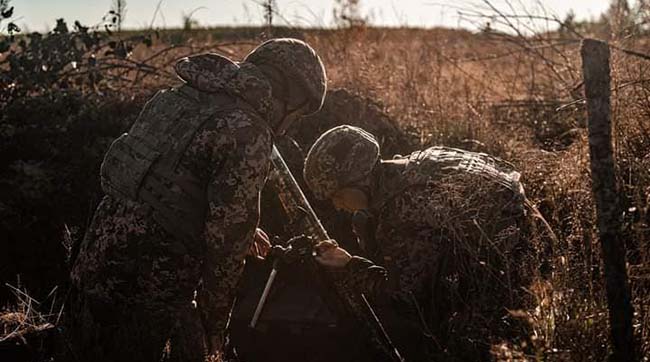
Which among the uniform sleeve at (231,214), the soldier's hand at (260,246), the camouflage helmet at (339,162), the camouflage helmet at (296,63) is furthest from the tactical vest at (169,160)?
the camouflage helmet at (339,162)

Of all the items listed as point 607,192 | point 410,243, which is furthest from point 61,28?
point 607,192

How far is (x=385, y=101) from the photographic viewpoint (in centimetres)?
755

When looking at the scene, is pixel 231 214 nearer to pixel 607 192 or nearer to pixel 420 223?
pixel 420 223

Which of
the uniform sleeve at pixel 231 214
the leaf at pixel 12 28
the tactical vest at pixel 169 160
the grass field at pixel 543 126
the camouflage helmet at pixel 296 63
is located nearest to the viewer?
the grass field at pixel 543 126

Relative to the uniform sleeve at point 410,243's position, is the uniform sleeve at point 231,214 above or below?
above

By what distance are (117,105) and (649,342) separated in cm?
553

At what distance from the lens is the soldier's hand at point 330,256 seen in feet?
13.6

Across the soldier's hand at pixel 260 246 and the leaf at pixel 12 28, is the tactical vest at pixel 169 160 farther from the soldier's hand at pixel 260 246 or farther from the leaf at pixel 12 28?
the leaf at pixel 12 28

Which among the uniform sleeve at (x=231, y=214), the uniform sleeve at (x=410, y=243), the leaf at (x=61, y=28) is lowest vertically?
the uniform sleeve at (x=410, y=243)

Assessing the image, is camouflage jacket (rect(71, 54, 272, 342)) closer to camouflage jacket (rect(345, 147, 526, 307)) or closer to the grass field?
camouflage jacket (rect(345, 147, 526, 307))

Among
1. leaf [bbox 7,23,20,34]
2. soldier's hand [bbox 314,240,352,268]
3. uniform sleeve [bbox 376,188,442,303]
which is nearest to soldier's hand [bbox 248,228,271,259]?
soldier's hand [bbox 314,240,352,268]

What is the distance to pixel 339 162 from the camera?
4590 mm

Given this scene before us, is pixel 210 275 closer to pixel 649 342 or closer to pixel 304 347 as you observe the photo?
pixel 304 347

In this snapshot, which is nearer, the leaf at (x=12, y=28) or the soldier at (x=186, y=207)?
the soldier at (x=186, y=207)
